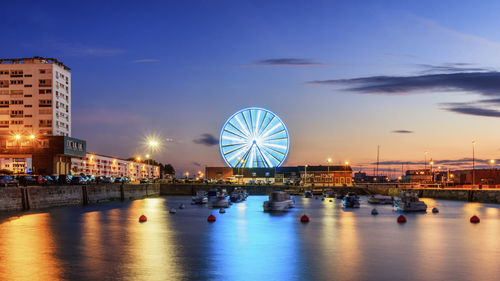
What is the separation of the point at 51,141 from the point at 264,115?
52.9m

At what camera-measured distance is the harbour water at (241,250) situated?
1015 inches

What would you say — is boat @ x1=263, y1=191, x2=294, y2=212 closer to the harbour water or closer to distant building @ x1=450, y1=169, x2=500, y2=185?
the harbour water

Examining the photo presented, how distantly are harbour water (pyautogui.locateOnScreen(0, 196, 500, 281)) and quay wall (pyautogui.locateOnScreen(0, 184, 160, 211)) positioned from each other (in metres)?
6.73

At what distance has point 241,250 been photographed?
3506cm

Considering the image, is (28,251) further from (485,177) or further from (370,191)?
(485,177)

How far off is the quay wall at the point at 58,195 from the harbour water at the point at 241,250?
673cm

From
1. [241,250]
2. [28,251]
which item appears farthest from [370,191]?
[28,251]

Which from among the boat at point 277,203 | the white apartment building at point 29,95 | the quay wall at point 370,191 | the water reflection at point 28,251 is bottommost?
the quay wall at point 370,191

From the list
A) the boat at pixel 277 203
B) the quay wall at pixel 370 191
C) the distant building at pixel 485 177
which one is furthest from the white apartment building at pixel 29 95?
the distant building at pixel 485 177

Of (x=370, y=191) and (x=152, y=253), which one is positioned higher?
(x=152, y=253)

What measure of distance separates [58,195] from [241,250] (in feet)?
149

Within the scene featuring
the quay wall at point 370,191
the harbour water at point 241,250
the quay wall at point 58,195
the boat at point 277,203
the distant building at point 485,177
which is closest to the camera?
the harbour water at point 241,250

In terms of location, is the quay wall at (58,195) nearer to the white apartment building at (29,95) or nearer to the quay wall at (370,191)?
the quay wall at (370,191)

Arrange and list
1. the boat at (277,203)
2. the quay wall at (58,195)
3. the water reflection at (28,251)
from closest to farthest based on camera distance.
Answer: the water reflection at (28,251), the quay wall at (58,195), the boat at (277,203)
